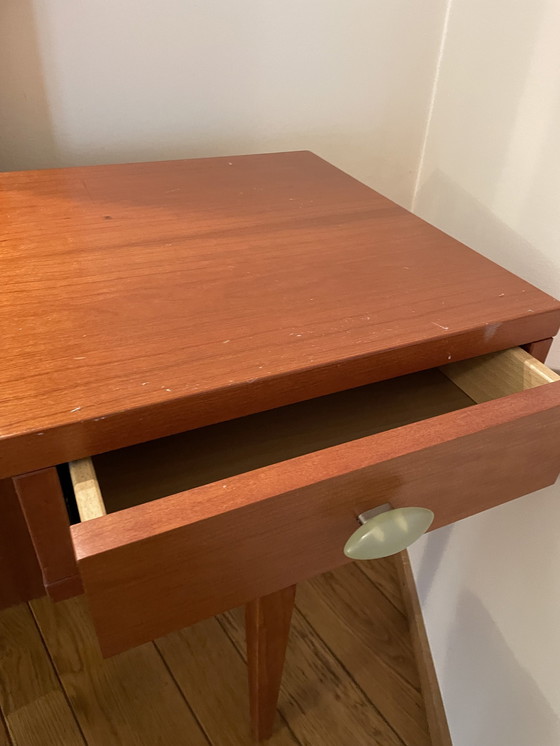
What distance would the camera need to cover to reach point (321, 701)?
87 centimetres

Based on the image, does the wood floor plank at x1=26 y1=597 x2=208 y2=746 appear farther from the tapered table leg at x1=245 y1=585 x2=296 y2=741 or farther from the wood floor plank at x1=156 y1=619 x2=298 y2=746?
the tapered table leg at x1=245 y1=585 x2=296 y2=741

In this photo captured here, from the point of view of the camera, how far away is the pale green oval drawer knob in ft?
1.34

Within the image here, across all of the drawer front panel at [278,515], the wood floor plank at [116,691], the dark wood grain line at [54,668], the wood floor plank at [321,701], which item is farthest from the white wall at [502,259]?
the dark wood grain line at [54,668]

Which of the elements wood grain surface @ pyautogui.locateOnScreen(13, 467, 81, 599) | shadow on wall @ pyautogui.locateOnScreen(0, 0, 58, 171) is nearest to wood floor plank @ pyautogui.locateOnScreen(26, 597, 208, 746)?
wood grain surface @ pyautogui.locateOnScreen(13, 467, 81, 599)

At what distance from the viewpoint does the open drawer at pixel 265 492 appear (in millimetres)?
347

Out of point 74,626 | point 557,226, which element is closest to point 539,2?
point 557,226

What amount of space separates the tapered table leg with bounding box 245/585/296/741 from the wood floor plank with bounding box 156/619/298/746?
79 millimetres

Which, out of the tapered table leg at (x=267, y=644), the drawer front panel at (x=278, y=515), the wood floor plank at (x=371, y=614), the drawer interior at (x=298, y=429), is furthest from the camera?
the wood floor plank at (x=371, y=614)

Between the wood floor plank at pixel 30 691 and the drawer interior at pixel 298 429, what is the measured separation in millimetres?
515

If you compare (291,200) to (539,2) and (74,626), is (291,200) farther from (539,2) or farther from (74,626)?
(74,626)

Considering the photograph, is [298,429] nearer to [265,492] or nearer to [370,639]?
[265,492]

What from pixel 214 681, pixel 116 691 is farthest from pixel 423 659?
pixel 116 691

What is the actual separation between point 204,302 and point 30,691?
67 cm

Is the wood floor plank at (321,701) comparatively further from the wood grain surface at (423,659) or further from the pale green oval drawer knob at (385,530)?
the pale green oval drawer knob at (385,530)
